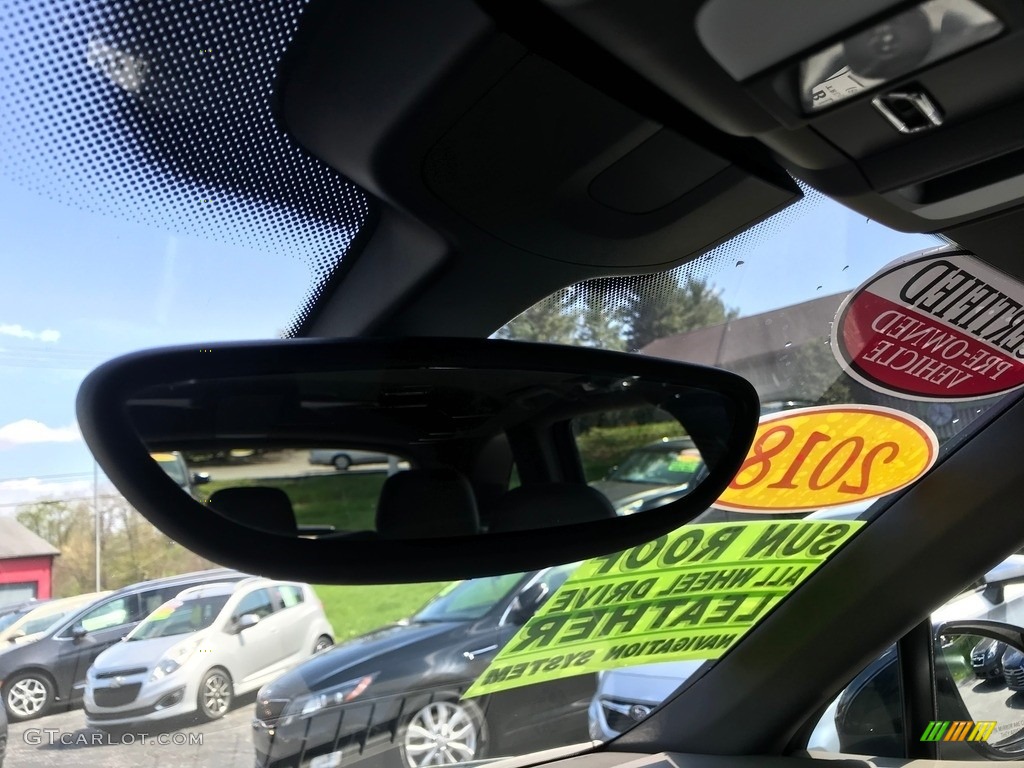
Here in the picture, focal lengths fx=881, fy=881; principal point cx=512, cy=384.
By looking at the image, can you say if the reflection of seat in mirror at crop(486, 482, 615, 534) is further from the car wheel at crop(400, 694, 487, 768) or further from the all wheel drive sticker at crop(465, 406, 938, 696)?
the car wheel at crop(400, 694, 487, 768)

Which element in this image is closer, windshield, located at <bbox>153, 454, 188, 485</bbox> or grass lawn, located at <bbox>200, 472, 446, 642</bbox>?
windshield, located at <bbox>153, 454, 188, 485</bbox>

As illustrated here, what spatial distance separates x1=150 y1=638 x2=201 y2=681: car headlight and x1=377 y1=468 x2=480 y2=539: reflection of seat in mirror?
4.63 feet

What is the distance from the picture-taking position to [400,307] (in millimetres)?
1785

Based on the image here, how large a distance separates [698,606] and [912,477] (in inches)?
41.1

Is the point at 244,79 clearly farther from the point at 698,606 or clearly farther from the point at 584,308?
the point at 698,606

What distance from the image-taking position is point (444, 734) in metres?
3.62

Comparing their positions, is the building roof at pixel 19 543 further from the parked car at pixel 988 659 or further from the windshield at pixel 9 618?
the parked car at pixel 988 659

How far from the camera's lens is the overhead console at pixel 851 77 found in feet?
3.27

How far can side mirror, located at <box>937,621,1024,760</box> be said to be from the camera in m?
3.58

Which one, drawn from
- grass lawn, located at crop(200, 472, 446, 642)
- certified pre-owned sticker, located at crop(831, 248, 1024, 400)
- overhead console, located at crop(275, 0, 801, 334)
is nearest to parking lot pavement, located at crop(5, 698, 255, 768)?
grass lawn, located at crop(200, 472, 446, 642)

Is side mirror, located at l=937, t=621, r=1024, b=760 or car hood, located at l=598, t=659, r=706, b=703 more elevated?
car hood, located at l=598, t=659, r=706, b=703

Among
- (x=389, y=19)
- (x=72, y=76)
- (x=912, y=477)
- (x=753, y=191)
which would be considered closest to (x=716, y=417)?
(x=753, y=191)

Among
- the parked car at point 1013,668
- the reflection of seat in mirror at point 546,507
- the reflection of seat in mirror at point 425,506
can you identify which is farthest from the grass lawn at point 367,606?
the parked car at point 1013,668

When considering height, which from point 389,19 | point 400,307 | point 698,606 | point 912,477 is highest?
point 389,19
